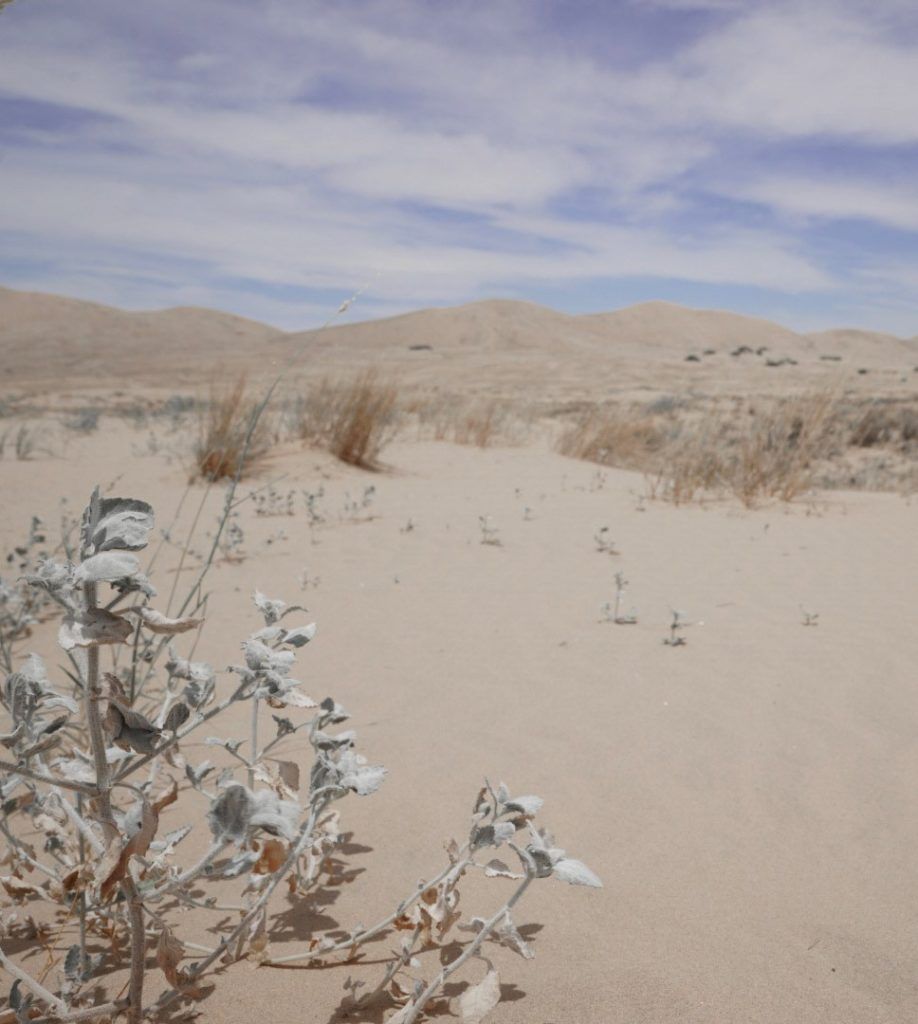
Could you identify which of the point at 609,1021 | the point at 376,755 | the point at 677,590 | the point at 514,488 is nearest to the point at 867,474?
the point at 514,488

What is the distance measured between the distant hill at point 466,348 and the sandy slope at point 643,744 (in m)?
2.24

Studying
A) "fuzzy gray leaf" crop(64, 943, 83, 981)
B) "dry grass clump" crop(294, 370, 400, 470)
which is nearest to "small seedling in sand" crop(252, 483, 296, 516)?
"dry grass clump" crop(294, 370, 400, 470)

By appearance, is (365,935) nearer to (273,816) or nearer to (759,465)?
(273,816)

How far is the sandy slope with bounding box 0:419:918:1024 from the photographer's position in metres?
1.42

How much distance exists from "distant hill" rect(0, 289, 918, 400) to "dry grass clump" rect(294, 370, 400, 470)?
59 cm

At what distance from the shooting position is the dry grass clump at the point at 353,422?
724 centimetres

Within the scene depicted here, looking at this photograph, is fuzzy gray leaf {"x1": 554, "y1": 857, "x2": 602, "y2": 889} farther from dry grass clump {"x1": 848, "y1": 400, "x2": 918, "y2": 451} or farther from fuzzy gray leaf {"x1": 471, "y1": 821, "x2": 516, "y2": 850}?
dry grass clump {"x1": 848, "y1": 400, "x2": 918, "y2": 451}

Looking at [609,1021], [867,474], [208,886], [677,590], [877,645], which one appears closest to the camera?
[609,1021]

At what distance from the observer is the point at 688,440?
8273mm

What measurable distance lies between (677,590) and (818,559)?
1.09 metres

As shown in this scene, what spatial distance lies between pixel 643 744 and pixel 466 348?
122 ft

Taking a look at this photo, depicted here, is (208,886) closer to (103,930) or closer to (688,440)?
(103,930)

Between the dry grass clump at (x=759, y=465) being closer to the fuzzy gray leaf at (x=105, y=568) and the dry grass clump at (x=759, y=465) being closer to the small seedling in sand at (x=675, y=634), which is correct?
the small seedling in sand at (x=675, y=634)

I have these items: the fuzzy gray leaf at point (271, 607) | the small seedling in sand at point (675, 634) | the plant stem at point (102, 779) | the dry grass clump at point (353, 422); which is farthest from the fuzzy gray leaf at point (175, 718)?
the dry grass clump at point (353, 422)
